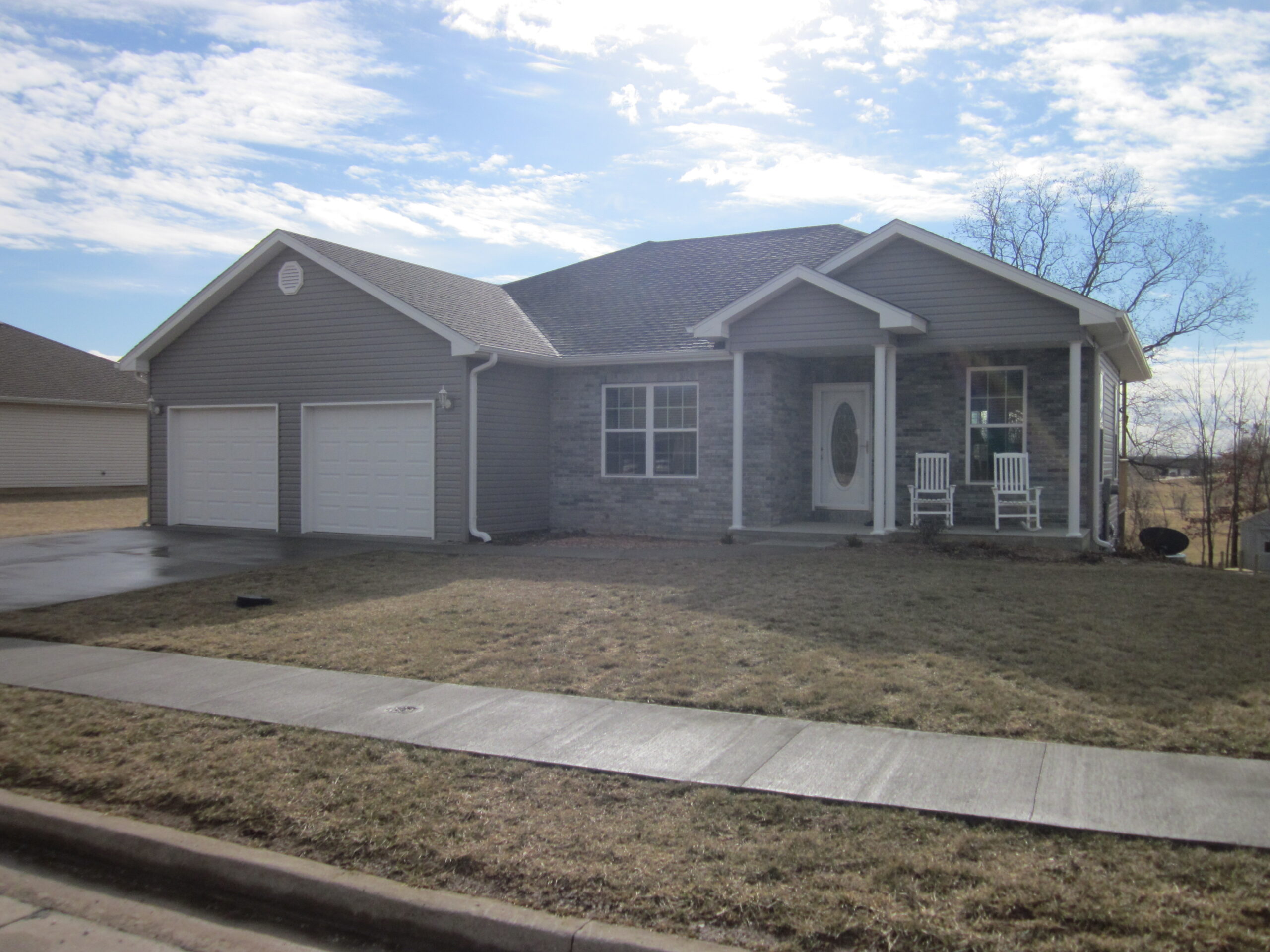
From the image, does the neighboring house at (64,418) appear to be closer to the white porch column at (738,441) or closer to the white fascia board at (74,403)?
the white fascia board at (74,403)

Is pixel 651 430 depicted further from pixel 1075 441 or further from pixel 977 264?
pixel 1075 441

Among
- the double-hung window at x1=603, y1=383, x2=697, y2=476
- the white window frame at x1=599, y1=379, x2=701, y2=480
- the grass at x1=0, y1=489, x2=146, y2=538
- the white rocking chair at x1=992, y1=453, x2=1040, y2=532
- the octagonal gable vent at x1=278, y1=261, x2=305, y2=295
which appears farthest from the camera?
the grass at x1=0, y1=489, x2=146, y2=538

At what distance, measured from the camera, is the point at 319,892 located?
429 centimetres

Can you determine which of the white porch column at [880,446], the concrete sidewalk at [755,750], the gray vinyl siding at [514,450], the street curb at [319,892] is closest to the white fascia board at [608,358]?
the gray vinyl siding at [514,450]

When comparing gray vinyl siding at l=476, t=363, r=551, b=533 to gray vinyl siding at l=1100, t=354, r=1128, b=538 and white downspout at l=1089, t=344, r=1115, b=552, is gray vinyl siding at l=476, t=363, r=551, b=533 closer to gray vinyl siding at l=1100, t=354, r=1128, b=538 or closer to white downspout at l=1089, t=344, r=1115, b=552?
white downspout at l=1089, t=344, r=1115, b=552

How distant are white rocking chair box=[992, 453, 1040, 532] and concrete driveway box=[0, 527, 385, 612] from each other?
9.57 m

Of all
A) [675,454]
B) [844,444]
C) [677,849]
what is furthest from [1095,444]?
[677,849]

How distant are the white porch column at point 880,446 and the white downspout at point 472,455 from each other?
5.98m

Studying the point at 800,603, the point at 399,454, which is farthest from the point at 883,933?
the point at 399,454

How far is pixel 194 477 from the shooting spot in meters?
19.0

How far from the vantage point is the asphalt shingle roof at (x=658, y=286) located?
17500 millimetres

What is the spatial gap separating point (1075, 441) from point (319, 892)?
39.9ft

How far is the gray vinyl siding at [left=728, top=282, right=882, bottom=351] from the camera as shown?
14328 millimetres

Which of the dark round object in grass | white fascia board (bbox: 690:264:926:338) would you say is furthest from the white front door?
the dark round object in grass
